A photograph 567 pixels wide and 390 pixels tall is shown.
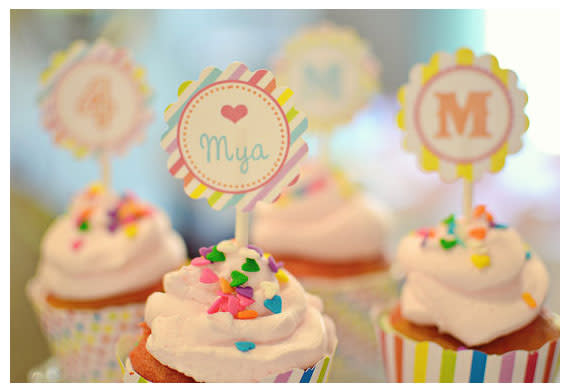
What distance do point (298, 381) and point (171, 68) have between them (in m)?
3.87

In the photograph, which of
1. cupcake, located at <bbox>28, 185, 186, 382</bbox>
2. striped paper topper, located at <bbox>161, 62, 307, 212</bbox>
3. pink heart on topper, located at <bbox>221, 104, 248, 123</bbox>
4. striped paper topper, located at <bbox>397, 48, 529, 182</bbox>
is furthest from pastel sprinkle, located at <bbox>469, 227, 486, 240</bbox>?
cupcake, located at <bbox>28, 185, 186, 382</bbox>

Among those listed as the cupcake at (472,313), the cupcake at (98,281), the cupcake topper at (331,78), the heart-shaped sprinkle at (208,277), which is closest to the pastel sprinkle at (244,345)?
the heart-shaped sprinkle at (208,277)

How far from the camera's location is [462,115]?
226 cm

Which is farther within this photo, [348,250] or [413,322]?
[348,250]

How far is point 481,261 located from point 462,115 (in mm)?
596

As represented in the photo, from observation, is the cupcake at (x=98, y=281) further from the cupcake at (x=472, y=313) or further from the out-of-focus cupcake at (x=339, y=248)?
the cupcake at (x=472, y=313)

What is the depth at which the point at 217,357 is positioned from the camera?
168 centimetres

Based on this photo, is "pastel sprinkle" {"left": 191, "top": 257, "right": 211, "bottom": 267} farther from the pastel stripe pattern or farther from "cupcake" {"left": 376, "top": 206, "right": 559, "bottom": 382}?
"cupcake" {"left": 376, "top": 206, "right": 559, "bottom": 382}

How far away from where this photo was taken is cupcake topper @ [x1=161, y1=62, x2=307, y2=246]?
1.83 metres

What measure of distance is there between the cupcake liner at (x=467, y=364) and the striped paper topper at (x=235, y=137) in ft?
2.70

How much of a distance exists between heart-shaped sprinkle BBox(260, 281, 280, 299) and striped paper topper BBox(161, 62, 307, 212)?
0.26 metres

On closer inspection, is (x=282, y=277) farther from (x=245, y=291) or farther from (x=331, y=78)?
(x=331, y=78)
